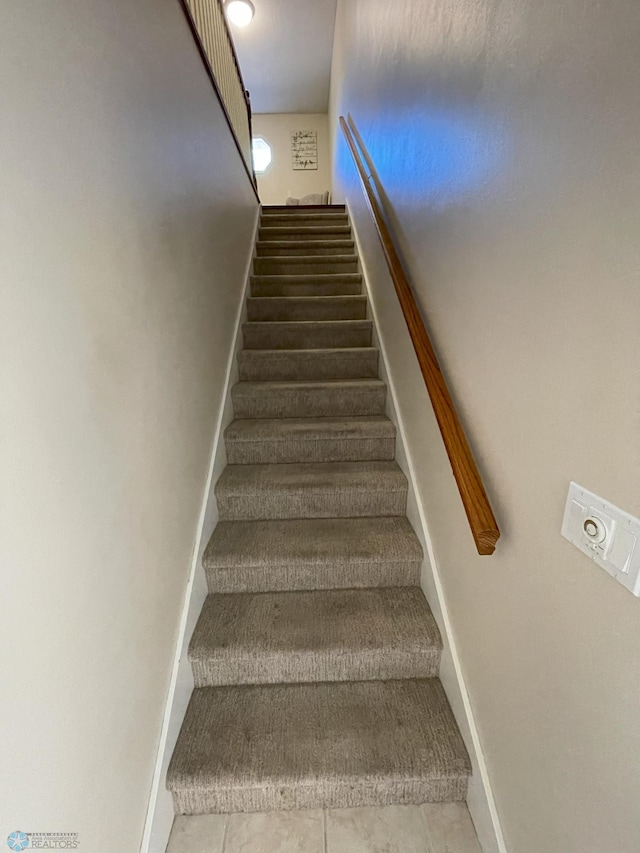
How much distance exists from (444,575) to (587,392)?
828mm

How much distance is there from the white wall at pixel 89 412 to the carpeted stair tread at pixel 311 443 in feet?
1.68

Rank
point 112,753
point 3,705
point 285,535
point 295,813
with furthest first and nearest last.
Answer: point 285,535, point 295,813, point 112,753, point 3,705

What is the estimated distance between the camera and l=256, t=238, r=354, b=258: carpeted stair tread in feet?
10.5

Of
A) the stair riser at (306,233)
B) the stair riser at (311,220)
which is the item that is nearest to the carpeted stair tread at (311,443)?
the stair riser at (306,233)

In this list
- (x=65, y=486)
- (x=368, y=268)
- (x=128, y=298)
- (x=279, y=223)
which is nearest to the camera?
(x=65, y=486)

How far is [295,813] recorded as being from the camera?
1.04m

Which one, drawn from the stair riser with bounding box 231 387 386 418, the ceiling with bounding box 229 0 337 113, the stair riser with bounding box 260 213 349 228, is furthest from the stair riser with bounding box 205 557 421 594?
the ceiling with bounding box 229 0 337 113

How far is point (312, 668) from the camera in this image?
1.24m

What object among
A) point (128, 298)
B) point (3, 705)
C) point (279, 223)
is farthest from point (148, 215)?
point (279, 223)

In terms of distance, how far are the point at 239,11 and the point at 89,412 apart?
469cm

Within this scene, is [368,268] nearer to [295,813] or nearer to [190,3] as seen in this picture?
[190,3]

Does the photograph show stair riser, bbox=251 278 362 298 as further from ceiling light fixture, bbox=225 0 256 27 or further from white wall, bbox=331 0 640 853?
ceiling light fixture, bbox=225 0 256 27

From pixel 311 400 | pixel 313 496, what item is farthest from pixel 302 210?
pixel 313 496

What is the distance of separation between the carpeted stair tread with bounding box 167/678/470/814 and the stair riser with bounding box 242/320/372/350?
1794 millimetres
